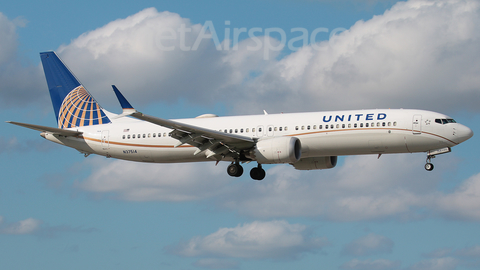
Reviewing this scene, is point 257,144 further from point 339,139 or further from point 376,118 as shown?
point 376,118

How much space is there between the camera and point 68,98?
161 feet

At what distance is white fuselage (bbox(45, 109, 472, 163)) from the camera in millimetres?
37812

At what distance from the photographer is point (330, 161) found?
44.8 m

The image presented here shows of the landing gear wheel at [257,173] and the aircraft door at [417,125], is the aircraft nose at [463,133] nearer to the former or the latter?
the aircraft door at [417,125]

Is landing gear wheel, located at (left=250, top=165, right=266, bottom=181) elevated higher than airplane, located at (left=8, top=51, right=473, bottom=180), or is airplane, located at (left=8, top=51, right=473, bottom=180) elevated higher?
airplane, located at (left=8, top=51, right=473, bottom=180)

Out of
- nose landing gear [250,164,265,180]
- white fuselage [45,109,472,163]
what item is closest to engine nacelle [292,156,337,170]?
nose landing gear [250,164,265,180]

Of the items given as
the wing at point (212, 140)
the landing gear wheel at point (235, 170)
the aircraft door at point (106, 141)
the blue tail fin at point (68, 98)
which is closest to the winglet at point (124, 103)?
the wing at point (212, 140)

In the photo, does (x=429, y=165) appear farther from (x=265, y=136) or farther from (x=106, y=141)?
(x=106, y=141)

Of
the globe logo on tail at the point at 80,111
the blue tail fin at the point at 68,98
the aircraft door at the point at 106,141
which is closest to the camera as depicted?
the aircraft door at the point at 106,141

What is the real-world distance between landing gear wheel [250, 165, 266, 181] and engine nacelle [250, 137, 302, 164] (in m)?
4.92

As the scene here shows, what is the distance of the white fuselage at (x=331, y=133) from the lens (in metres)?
37.8

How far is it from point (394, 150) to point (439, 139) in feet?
9.51

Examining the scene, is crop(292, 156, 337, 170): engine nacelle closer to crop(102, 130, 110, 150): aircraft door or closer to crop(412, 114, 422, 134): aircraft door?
crop(412, 114, 422, 134): aircraft door

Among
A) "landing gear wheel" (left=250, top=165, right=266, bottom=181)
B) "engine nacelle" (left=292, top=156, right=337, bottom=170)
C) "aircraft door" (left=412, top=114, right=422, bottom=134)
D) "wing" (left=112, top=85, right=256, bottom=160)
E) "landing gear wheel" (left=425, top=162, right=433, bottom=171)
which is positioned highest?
"aircraft door" (left=412, top=114, right=422, bottom=134)
